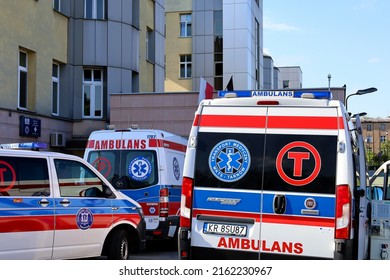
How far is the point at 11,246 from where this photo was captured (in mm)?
7453

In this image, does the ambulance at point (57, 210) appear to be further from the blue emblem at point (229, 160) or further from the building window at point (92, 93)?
the building window at point (92, 93)

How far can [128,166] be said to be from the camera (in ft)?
38.1

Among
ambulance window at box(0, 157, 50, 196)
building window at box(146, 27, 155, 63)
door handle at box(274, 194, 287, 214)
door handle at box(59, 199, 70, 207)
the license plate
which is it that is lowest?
the license plate

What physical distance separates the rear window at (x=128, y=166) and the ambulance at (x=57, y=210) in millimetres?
1911

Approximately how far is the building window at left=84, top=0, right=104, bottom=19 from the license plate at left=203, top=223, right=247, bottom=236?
56.9ft

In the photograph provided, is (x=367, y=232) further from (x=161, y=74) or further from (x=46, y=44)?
(x=161, y=74)

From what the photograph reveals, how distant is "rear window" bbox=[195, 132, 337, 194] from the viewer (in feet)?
21.0

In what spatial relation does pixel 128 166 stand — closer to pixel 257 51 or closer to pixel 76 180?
pixel 76 180

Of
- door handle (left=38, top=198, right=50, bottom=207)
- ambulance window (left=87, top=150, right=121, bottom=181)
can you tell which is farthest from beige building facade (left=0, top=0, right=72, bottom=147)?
door handle (left=38, top=198, right=50, bottom=207)

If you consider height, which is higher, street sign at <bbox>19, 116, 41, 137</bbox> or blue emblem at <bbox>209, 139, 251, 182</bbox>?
street sign at <bbox>19, 116, 41, 137</bbox>

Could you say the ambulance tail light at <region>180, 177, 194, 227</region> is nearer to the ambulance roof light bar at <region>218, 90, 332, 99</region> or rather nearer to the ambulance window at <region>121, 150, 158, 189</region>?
the ambulance roof light bar at <region>218, 90, 332, 99</region>
